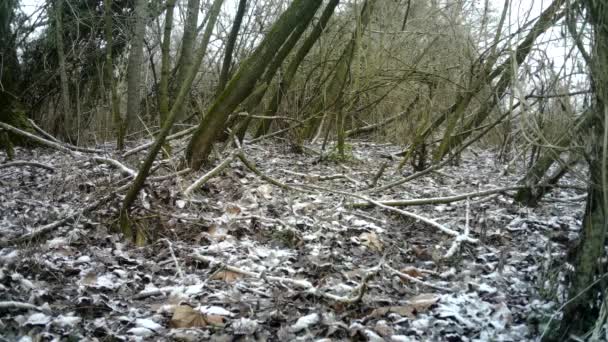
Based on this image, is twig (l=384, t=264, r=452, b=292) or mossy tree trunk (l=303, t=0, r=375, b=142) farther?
mossy tree trunk (l=303, t=0, r=375, b=142)

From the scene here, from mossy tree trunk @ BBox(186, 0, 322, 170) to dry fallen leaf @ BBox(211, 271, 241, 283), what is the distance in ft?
7.03

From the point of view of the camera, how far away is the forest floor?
2.79m

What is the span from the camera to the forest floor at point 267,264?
2.79 metres

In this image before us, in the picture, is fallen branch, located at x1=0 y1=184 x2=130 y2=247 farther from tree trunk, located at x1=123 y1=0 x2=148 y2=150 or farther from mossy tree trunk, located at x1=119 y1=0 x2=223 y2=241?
tree trunk, located at x1=123 y1=0 x2=148 y2=150

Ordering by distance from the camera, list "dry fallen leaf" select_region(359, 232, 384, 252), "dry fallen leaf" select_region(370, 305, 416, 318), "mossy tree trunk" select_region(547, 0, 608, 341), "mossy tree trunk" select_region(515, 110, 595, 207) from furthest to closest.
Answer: "mossy tree trunk" select_region(515, 110, 595, 207) < "dry fallen leaf" select_region(359, 232, 384, 252) < "dry fallen leaf" select_region(370, 305, 416, 318) < "mossy tree trunk" select_region(547, 0, 608, 341)

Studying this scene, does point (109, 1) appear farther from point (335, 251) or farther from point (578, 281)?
point (578, 281)

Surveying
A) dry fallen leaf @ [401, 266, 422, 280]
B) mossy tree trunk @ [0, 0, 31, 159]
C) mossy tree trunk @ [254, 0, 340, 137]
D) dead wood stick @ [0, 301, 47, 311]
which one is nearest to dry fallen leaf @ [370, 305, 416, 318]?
dry fallen leaf @ [401, 266, 422, 280]

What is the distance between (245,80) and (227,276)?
2217 millimetres

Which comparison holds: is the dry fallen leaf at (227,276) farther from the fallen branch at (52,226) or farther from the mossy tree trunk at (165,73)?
the mossy tree trunk at (165,73)

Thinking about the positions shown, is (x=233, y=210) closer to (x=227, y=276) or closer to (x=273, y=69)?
(x=227, y=276)

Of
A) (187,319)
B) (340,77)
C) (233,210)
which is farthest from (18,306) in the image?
(340,77)

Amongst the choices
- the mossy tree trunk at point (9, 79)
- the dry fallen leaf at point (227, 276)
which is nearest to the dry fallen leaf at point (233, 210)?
the dry fallen leaf at point (227, 276)

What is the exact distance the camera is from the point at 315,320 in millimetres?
2838

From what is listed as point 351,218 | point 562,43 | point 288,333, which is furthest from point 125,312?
point 562,43
